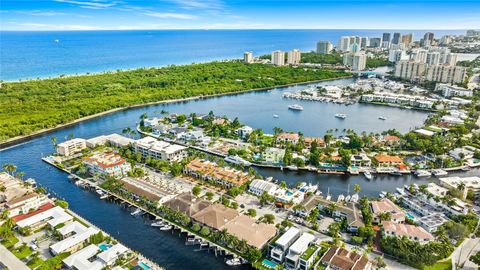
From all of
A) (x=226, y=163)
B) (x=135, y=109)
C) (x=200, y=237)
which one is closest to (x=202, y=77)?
(x=135, y=109)

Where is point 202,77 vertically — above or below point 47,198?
above

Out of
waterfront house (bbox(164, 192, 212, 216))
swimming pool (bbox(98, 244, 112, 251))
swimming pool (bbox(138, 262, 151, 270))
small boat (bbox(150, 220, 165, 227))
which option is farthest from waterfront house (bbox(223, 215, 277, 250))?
swimming pool (bbox(98, 244, 112, 251))

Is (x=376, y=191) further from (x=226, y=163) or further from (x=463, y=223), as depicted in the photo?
(x=226, y=163)

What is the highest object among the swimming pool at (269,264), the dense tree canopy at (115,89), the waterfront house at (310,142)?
the dense tree canopy at (115,89)

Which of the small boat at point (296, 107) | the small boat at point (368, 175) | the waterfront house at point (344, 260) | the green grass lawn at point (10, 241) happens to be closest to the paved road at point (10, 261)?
the green grass lawn at point (10, 241)

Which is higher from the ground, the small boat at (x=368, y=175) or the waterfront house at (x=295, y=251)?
the waterfront house at (x=295, y=251)

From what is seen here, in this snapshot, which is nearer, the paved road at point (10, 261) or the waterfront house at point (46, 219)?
the paved road at point (10, 261)

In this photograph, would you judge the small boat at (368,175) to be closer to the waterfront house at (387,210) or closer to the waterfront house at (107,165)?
the waterfront house at (387,210)
